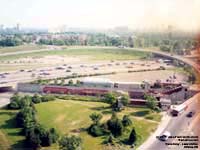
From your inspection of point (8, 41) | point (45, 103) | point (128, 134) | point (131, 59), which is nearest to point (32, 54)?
point (8, 41)

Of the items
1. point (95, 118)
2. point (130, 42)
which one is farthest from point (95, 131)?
point (130, 42)

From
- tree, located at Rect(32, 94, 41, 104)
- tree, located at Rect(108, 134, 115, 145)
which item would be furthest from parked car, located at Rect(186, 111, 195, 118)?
tree, located at Rect(32, 94, 41, 104)

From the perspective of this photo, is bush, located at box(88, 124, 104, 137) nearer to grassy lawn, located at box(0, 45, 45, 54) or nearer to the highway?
the highway

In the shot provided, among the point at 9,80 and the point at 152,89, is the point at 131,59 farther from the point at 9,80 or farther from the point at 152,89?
the point at 9,80

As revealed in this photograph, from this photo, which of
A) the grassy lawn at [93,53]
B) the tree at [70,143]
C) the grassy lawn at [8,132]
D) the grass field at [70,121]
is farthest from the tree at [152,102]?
the grassy lawn at [8,132]

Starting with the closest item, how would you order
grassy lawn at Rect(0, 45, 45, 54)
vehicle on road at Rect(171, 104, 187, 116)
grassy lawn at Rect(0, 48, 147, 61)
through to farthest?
vehicle on road at Rect(171, 104, 187, 116), grassy lawn at Rect(0, 45, 45, 54), grassy lawn at Rect(0, 48, 147, 61)

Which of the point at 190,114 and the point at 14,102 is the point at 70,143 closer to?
the point at 14,102
